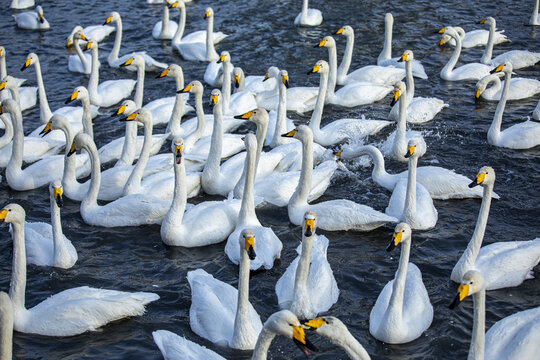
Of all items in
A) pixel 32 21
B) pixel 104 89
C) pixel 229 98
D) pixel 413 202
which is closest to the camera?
pixel 413 202

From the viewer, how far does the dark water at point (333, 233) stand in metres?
8.43

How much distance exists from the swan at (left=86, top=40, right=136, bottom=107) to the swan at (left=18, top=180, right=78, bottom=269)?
232 inches

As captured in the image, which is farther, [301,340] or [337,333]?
[337,333]

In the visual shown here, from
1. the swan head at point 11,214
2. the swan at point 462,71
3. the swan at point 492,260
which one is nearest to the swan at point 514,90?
the swan at point 462,71

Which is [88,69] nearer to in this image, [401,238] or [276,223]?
[276,223]

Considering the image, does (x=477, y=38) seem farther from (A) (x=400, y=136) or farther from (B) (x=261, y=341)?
(B) (x=261, y=341)

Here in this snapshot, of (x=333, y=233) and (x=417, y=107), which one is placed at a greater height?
(x=417, y=107)

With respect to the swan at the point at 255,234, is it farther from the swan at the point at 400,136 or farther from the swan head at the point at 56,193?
the swan at the point at 400,136

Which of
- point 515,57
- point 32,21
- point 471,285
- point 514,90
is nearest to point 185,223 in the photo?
point 471,285

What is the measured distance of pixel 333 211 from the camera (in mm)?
10406

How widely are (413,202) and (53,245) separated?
16.7ft

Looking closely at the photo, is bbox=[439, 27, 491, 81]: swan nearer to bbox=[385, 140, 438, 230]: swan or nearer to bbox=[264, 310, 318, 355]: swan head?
bbox=[385, 140, 438, 230]: swan

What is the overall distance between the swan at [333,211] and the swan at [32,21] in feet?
40.8

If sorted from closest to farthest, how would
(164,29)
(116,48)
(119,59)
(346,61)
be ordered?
(346,61) → (119,59) → (116,48) → (164,29)
